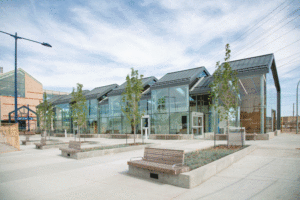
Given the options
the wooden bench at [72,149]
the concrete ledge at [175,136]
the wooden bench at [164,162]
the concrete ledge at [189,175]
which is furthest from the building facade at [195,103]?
the wooden bench at [164,162]

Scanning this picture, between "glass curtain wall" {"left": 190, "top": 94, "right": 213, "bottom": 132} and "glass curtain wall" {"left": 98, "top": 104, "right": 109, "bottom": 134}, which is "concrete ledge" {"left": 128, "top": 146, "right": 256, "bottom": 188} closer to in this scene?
"glass curtain wall" {"left": 190, "top": 94, "right": 213, "bottom": 132}

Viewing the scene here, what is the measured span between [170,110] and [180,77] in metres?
4.45

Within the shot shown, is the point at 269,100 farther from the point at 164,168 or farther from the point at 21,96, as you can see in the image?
the point at 21,96

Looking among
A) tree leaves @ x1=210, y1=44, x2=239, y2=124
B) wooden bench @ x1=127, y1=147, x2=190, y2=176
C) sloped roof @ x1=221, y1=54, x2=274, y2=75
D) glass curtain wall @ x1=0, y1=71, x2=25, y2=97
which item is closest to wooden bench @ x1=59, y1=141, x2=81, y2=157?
wooden bench @ x1=127, y1=147, x2=190, y2=176

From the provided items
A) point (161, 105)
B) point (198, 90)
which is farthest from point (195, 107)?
point (161, 105)

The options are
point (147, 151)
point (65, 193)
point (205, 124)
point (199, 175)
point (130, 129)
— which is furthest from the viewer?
point (130, 129)

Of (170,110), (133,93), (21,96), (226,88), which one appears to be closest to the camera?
(226,88)

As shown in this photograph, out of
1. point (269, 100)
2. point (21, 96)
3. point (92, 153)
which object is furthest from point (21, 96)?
point (269, 100)

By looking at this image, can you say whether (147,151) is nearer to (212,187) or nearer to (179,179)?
(179,179)

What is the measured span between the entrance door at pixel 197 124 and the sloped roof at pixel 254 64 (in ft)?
21.0

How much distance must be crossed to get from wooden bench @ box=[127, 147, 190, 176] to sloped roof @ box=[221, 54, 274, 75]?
13.9 meters

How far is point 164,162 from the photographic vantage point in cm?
622

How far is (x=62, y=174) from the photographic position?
7.02m

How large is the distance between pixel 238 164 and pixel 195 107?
16.4 metres
